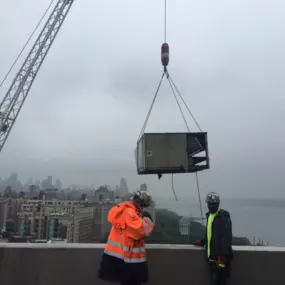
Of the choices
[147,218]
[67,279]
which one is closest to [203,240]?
[147,218]

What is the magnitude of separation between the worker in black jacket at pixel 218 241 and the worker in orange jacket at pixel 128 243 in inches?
38.4

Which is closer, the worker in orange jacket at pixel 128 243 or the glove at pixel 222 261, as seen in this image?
the worker in orange jacket at pixel 128 243

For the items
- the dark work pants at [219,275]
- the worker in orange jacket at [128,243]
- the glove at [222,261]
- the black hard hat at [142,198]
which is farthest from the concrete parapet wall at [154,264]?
the black hard hat at [142,198]

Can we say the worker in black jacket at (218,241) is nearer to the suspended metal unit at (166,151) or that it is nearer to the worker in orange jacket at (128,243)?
the worker in orange jacket at (128,243)

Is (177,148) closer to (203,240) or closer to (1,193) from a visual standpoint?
(203,240)

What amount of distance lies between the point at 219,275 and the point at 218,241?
18.3 inches

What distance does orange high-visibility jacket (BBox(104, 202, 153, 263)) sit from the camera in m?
3.29

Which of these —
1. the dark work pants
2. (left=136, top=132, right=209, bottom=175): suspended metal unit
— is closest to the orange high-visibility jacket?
the dark work pants

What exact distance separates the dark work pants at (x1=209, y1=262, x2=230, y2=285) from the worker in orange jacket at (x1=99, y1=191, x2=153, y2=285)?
42.4 inches

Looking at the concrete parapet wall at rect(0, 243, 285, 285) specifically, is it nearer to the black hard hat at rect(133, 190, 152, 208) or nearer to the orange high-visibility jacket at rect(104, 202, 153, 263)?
the orange high-visibility jacket at rect(104, 202, 153, 263)

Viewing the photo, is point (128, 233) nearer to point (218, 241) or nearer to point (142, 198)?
point (142, 198)

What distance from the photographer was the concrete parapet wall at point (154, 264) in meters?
4.29

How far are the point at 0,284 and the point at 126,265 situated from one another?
200 centimetres

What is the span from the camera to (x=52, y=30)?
3678cm
